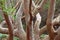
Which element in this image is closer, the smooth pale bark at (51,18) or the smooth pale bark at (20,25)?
the smooth pale bark at (51,18)

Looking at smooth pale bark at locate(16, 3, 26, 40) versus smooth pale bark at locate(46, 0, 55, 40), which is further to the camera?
smooth pale bark at locate(16, 3, 26, 40)

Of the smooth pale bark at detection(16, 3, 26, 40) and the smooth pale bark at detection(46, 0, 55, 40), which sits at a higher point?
the smooth pale bark at detection(16, 3, 26, 40)

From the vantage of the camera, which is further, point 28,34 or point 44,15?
point 44,15

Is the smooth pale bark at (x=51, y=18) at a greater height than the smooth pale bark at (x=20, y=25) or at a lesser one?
lesser

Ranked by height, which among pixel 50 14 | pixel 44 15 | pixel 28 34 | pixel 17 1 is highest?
pixel 44 15

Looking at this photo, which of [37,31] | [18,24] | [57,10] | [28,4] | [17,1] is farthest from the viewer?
[57,10]

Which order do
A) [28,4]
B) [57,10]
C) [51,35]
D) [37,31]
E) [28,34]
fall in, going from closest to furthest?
[28,4] < [28,34] < [51,35] < [37,31] < [57,10]

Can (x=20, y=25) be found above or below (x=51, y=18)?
above

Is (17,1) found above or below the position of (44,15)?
below

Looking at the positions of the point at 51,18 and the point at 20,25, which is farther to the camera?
the point at 20,25

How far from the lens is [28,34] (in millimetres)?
2521

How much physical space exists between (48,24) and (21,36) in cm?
66

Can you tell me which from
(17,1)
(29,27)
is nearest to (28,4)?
(29,27)

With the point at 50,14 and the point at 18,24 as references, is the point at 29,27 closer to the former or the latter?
the point at 50,14
